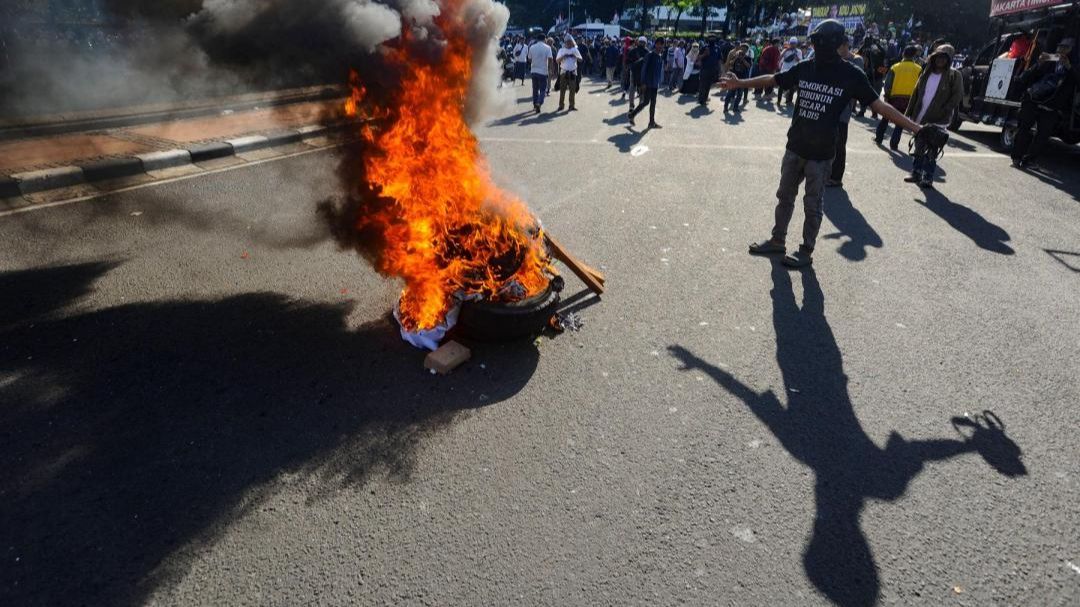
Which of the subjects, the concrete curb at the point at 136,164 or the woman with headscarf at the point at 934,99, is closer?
the concrete curb at the point at 136,164

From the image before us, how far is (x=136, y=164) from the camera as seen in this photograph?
8242 millimetres

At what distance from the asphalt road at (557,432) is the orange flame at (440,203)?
51 centimetres

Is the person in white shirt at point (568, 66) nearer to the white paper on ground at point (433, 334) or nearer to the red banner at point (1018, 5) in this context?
the red banner at point (1018, 5)

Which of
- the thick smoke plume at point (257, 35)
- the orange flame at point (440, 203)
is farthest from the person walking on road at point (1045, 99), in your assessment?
the orange flame at point (440, 203)

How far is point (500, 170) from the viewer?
9117 millimetres

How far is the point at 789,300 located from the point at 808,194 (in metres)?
1.23

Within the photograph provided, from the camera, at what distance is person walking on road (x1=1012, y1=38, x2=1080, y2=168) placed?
29.0 feet

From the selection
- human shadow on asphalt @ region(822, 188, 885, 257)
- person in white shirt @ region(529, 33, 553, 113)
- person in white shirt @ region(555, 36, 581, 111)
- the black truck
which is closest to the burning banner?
human shadow on asphalt @ region(822, 188, 885, 257)

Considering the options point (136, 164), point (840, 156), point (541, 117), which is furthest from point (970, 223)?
point (136, 164)

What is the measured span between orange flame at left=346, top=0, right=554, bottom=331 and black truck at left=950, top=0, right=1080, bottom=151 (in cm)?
1030

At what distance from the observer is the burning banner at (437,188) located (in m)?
3.94

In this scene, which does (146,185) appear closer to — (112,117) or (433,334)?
(112,117)

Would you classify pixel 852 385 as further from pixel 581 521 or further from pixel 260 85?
pixel 260 85

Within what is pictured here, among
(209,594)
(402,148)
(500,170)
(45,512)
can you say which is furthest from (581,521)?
(500,170)
